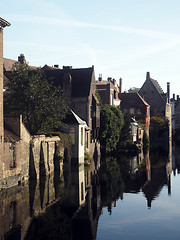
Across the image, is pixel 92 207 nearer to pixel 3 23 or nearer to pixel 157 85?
pixel 3 23

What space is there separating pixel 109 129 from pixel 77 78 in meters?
9.93

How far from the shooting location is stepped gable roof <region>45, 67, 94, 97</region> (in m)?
54.4

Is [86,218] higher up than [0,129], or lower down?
lower down

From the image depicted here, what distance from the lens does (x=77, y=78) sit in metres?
56.3

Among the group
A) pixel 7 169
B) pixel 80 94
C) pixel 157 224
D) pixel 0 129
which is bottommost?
pixel 157 224

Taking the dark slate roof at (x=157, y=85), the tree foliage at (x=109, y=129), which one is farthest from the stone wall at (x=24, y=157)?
the dark slate roof at (x=157, y=85)

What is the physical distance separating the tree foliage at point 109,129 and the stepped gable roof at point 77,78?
6214 millimetres

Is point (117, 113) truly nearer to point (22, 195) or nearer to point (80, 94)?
point (80, 94)

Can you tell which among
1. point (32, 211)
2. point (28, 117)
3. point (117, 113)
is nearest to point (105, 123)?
point (117, 113)

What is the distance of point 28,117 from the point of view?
3909 centimetres

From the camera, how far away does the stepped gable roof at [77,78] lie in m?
54.4

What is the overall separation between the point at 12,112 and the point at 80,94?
16.8 metres

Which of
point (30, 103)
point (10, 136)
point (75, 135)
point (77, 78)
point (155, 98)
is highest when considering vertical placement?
point (155, 98)

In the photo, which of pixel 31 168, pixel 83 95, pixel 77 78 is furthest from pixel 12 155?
pixel 77 78
